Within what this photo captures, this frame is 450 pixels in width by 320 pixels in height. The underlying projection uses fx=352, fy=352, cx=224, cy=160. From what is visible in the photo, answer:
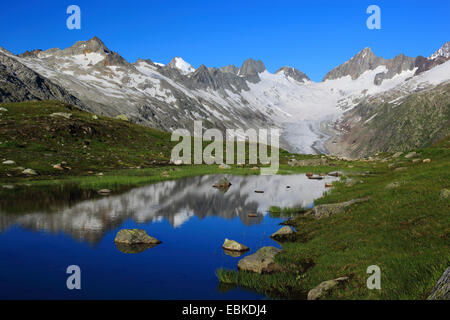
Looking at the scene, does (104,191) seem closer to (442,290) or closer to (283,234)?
(283,234)

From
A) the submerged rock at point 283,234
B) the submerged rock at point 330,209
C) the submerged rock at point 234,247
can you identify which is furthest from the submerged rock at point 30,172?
the submerged rock at point 330,209

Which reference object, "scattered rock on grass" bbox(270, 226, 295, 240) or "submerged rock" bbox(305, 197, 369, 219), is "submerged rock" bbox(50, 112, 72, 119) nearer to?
"submerged rock" bbox(305, 197, 369, 219)

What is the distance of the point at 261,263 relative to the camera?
57.2 ft

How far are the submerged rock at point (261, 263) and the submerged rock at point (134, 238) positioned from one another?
6999mm

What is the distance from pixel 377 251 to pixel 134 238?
1409 centimetres

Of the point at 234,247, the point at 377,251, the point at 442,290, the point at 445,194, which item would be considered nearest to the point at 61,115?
the point at 234,247

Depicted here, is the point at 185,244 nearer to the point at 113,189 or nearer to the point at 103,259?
the point at 103,259

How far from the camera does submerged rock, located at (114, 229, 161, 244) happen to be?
22016mm

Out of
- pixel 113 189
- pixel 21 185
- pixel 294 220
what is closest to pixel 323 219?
pixel 294 220

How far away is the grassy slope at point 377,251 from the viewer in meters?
13.0

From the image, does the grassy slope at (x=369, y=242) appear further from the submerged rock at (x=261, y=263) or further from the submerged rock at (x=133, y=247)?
the submerged rock at (x=133, y=247)

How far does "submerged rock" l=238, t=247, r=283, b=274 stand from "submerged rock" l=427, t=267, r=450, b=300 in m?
7.42

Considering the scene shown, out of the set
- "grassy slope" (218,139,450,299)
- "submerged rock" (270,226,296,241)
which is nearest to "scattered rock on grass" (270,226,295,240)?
"submerged rock" (270,226,296,241)
